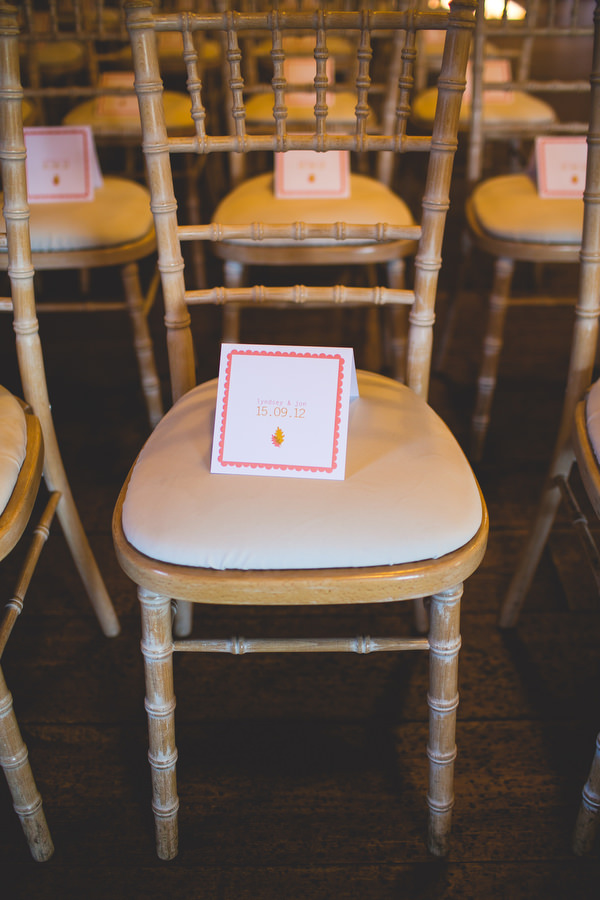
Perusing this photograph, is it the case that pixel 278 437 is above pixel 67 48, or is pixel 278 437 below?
below

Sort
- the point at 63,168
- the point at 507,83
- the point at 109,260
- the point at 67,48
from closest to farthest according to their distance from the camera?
1. the point at 109,260
2. the point at 63,168
3. the point at 507,83
4. the point at 67,48

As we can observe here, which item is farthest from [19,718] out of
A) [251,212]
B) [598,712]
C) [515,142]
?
[515,142]

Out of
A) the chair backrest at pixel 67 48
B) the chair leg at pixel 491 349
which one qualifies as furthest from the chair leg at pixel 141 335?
the chair leg at pixel 491 349

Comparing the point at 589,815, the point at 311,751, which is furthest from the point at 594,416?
the point at 311,751

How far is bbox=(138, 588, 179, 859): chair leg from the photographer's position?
81 cm

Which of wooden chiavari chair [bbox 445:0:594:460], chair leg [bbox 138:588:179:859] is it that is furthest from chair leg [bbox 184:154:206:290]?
chair leg [bbox 138:588:179:859]

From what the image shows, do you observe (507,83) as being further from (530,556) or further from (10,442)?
(10,442)

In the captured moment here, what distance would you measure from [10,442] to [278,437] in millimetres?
306

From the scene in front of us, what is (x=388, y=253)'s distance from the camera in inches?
55.8

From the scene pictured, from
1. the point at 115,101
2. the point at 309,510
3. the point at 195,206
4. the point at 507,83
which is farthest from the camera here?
the point at 195,206

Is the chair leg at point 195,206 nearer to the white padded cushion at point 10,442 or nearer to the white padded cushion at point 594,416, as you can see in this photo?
the white padded cushion at point 10,442

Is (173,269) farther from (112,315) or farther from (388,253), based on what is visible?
(112,315)

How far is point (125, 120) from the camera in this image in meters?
1.96

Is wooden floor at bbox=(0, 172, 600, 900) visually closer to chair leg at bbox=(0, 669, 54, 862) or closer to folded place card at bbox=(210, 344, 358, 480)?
chair leg at bbox=(0, 669, 54, 862)
